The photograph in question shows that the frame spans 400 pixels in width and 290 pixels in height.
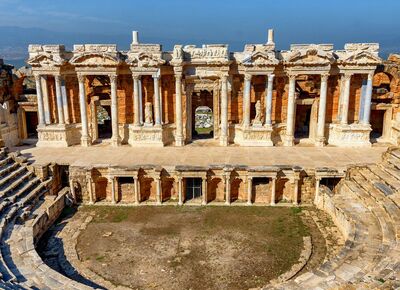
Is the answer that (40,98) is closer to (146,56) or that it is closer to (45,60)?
(45,60)

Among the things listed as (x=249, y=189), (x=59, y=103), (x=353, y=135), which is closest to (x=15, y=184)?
(x=59, y=103)

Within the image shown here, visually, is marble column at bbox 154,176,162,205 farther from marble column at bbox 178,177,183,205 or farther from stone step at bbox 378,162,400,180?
stone step at bbox 378,162,400,180

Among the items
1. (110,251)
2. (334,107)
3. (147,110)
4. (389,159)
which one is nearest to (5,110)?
(147,110)

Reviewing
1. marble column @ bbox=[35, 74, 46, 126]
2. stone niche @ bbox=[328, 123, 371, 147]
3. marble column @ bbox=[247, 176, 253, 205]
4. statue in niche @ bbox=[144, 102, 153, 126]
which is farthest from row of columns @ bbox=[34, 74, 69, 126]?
stone niche @ bbox=[328, 123, 371, 147]

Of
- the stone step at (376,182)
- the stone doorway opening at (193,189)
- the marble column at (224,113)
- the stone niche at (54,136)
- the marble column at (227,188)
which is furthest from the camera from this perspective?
the stone niche at (54,136)

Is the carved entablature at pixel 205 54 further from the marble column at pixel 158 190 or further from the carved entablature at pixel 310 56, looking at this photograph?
the marble column at pixel 158 190

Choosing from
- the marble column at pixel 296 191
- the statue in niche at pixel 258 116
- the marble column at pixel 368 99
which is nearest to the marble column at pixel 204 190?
the marble column at pixel 296 191
